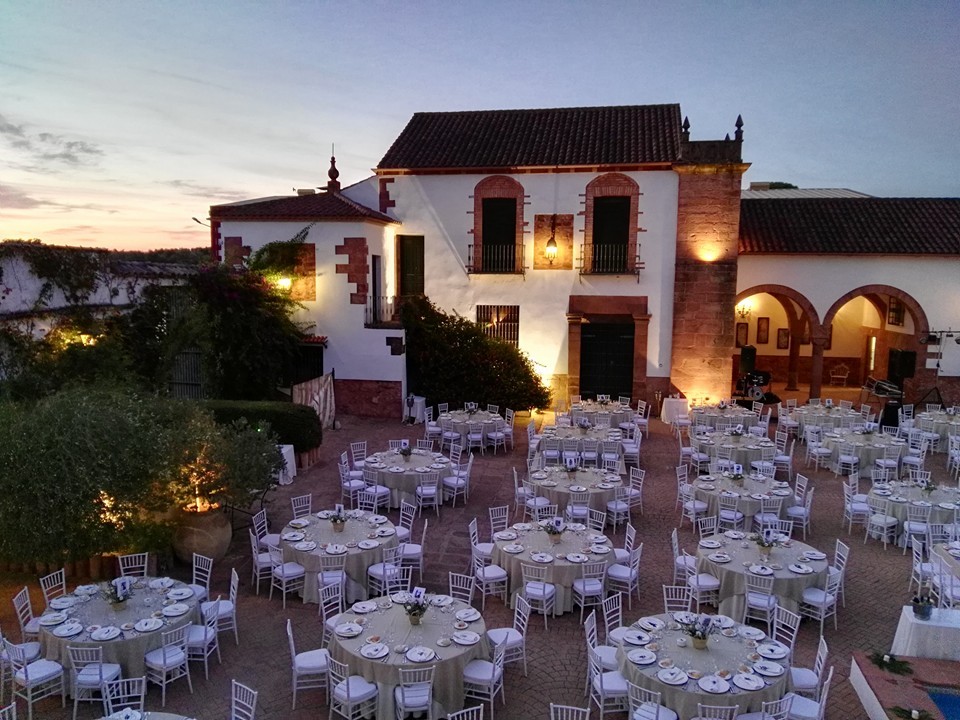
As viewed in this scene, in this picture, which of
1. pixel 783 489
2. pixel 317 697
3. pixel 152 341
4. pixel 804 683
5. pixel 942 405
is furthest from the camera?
pixel 942 405

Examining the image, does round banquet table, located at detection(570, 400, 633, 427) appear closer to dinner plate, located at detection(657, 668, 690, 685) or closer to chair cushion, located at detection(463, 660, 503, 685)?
chair cushion, located at detection(463, 660, 503, 685)

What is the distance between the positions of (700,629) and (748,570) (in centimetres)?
235

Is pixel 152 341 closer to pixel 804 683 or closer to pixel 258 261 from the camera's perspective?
pixel 258 261

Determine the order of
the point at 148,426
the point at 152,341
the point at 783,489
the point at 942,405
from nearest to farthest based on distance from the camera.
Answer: the point at 148,426 < the point at 783,489 < the point at 152,341 < the point at 942,405

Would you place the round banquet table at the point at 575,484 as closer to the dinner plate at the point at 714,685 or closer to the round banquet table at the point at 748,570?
the round banquet table at the point at 748,570

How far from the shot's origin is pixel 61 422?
895cm

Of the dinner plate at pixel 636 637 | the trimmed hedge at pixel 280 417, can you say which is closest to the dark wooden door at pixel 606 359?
the trimmed hedge at pixel 280 417

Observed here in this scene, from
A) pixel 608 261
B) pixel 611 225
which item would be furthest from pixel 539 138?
pixel 608 261

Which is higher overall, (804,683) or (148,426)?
(148,426)

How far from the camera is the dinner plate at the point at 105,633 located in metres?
7.19

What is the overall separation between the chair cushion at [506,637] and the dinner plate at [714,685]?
2042 mm

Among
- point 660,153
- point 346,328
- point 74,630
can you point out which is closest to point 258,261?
point 346,328

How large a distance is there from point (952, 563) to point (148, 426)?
11.1 m

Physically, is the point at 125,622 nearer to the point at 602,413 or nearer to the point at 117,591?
the point at 117,591
